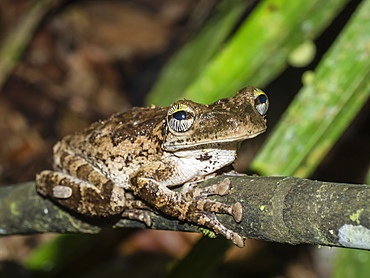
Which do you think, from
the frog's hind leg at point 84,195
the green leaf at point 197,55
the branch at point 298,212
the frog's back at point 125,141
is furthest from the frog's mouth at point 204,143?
the green leaf at point 197,55

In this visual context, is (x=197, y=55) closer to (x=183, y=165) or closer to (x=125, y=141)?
(x=125, y=141)

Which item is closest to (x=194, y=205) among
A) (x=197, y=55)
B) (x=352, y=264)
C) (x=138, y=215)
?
(x=138, y=215)

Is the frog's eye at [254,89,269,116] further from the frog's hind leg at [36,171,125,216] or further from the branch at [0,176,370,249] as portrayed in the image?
the frog's hind leg at [36,171,125,216]

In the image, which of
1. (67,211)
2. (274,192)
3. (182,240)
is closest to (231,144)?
(274,192)

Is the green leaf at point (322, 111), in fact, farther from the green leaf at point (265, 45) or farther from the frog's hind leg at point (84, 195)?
the frog's hind leg at point (84, 195)

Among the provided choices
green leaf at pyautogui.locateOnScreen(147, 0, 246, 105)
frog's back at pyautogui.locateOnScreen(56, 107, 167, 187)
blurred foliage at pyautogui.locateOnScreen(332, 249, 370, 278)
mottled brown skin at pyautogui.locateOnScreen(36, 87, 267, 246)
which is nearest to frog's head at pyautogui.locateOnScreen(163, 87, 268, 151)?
mottled brown skin at pyautogui.locateOnScreen(36, 87, 267, 246)

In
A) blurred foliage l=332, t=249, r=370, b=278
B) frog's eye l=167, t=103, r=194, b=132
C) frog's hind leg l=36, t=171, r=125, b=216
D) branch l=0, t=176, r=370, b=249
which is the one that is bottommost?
frog's hind leg l=36, t=171, r=125, b=216
